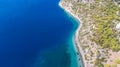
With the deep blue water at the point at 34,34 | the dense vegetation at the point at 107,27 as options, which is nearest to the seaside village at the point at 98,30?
the dense vegetation at the point at 107,27

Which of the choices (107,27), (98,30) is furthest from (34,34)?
(107,27)

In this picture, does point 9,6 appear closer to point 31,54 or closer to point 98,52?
point 31,54

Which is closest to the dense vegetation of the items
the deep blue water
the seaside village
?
the seaside village

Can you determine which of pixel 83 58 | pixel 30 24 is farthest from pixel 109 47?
pixel 30 24

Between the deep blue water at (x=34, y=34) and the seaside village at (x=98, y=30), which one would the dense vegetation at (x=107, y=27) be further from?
the deep blue water at (x=34, y=34)

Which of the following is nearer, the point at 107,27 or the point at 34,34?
the point at 107,27

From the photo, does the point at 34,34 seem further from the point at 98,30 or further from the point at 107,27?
the point at 107,27

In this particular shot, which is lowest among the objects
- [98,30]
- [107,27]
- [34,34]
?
[107,27]
